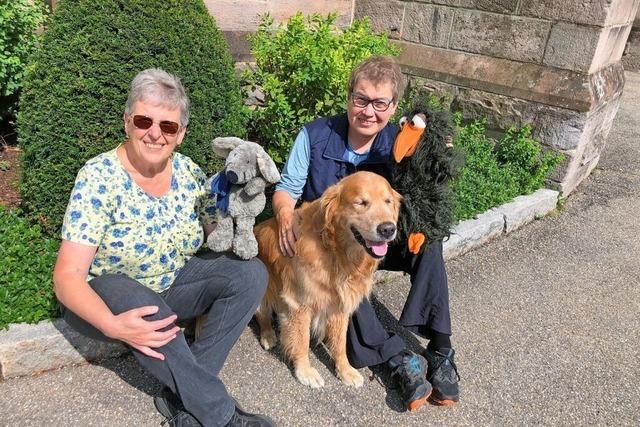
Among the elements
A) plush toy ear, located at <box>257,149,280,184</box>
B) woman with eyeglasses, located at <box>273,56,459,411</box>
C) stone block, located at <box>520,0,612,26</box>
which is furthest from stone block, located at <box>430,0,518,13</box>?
plush toy ear, located at <box>257,149,280,184</box>

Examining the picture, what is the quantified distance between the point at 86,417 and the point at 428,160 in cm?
218

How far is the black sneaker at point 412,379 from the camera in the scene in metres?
2.74

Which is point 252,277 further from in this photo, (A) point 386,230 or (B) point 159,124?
(B) point 159,124

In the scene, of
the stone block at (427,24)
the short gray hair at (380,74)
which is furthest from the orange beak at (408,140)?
the stone block at (427,24)

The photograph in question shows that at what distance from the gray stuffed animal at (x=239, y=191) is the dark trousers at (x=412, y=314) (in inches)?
35.8

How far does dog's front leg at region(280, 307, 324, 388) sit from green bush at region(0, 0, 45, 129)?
2.84 meters

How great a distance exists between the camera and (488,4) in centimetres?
546

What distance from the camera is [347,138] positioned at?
3.10 metres

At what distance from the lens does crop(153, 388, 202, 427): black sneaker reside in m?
2.37

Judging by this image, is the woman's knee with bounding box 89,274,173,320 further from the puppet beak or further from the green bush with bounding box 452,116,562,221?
the green bush with bounding box 452,116,562,221

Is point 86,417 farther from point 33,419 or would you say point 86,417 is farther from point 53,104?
point 53,104

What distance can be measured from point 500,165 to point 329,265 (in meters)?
3.53

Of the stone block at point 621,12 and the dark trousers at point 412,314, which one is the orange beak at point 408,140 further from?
the stone block at point 621,12

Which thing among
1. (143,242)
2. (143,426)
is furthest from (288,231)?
(143,426)
